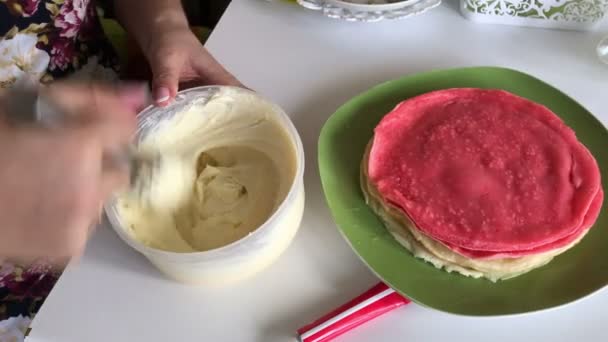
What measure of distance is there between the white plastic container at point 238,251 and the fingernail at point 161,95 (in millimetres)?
131

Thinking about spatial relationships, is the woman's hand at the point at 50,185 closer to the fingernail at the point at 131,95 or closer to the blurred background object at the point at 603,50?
the fingernail at the point at 131,95

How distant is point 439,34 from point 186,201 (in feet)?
1.43

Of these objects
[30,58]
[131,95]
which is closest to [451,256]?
[131,95]

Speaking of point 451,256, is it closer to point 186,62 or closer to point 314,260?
point 314,260

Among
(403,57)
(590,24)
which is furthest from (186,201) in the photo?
(590,24)

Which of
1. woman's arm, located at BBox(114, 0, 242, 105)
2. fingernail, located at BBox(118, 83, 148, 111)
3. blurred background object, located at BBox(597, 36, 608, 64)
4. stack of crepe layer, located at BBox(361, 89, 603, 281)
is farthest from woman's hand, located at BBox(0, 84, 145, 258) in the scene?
blurred background object, located at BBox(597, 36, 608, 64)

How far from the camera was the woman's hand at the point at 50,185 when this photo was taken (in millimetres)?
490

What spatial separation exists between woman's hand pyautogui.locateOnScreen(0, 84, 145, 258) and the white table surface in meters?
0.11

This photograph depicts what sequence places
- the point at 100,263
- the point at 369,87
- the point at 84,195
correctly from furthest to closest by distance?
1. the point at 369,87
2. the point at 100,263
3. the point at 84,195

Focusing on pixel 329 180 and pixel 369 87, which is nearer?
pixel 329 180

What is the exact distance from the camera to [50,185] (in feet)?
1.62

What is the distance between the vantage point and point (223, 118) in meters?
0.68

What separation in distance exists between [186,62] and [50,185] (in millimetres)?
323

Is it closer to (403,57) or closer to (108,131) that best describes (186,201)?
(108,131)
